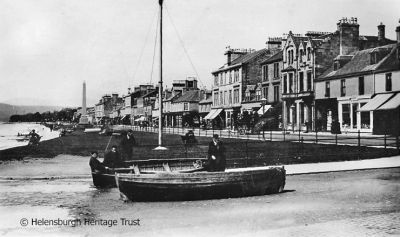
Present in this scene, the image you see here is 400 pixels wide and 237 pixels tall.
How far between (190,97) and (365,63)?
40.4m

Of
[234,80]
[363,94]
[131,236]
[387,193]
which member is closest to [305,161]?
[387,193]

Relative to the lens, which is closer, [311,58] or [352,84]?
[352,84]

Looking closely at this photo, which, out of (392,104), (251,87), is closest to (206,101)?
(251,87)

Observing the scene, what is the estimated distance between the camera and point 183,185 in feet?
39.5

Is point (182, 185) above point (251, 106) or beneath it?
beneath

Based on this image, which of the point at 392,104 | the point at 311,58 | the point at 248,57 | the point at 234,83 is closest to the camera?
the point at 392,104

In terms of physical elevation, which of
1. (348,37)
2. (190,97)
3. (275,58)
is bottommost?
(190,97)

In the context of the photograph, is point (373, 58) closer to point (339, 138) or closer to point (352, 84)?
point (352, 84)

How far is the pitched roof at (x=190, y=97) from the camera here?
7431cm

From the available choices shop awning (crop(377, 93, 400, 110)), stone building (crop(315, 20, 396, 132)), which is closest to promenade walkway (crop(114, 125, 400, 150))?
shop awning (crop(377, 93, 400, 110))

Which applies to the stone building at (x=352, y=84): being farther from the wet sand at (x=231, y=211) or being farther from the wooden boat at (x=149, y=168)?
the wooden boat at (x=149, y=168)

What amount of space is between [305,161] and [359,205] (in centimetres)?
1001

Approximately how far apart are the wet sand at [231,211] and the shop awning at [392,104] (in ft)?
57.0

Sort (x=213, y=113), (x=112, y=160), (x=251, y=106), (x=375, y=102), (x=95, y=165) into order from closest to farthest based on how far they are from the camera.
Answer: (x=95, y=165)
(x=112, y=160)
(x=375, y=102)
(x=251, y=106)
(x=213, y=113)
